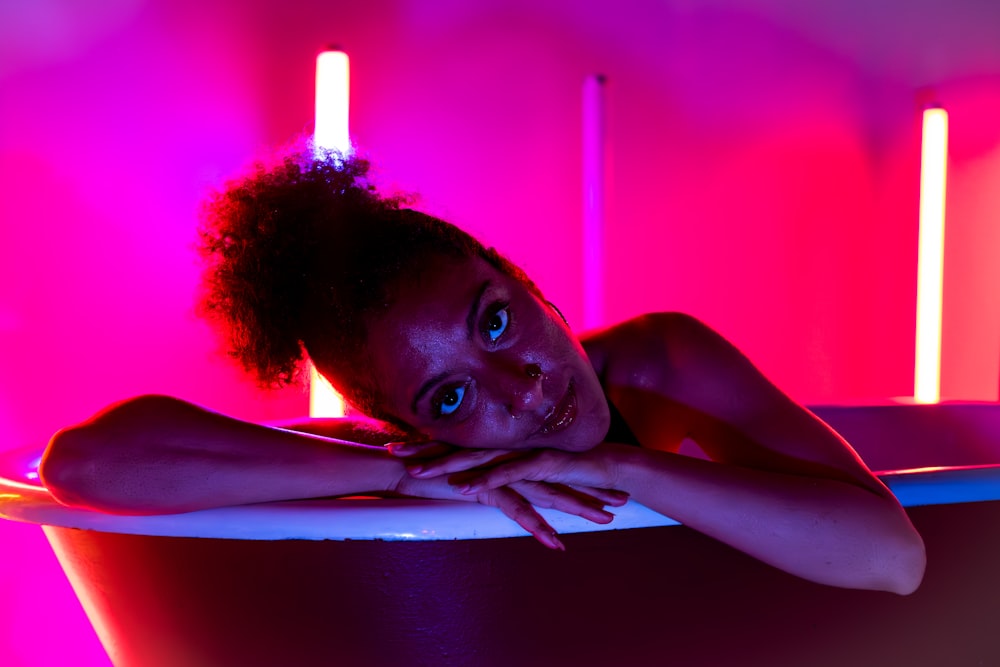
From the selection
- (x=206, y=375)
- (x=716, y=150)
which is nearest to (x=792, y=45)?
(x=716, y=150)

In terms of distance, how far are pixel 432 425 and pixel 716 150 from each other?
189 cm

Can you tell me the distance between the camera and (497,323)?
34.4 inches

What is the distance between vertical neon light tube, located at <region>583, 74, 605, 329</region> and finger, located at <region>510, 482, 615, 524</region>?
1.33 m

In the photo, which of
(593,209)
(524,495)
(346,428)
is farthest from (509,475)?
(593,209)

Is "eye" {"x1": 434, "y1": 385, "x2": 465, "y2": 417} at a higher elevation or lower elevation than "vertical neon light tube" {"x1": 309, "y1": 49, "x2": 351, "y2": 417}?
lower

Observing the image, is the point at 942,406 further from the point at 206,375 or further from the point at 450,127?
the point at 206,375

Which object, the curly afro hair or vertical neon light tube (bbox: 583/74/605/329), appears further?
vertical neon light tube (bbox: 583/74/605/329)

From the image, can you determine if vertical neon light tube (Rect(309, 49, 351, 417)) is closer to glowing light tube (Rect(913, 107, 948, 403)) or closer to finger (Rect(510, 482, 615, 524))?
finger (Rect(510, 482, 615, 524))

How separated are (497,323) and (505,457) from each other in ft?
0.49

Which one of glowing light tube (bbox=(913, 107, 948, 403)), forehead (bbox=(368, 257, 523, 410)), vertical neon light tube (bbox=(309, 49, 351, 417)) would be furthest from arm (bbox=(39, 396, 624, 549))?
glowing light tube (bbox=(913, 107, 948, 403))

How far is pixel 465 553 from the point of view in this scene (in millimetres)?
711

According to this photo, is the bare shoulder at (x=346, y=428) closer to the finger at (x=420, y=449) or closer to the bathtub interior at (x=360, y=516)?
the finger at (x=420, y=449)

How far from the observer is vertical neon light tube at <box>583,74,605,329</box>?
203cm

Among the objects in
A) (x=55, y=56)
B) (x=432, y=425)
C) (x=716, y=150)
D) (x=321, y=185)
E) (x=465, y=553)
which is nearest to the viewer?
(x=465, y=553)
